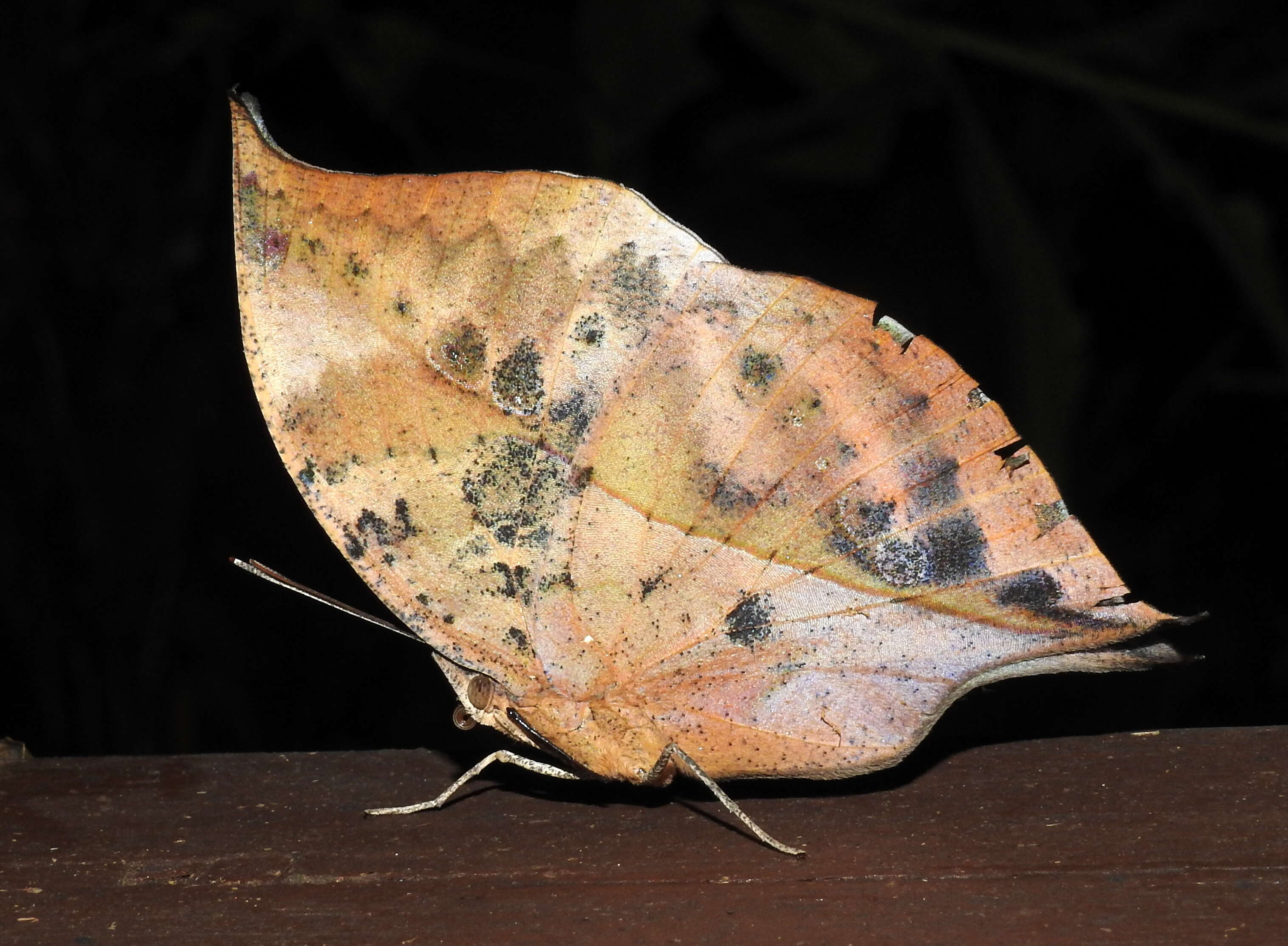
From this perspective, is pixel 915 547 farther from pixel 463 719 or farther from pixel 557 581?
pixel 463 719

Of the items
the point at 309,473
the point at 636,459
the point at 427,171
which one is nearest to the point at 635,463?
the point at 636,459

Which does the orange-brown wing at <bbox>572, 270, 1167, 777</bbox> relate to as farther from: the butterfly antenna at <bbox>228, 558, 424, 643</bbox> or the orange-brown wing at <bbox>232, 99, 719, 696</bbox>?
the butterfly antenna at <bbox>228, 558, 424, 643</bbox>

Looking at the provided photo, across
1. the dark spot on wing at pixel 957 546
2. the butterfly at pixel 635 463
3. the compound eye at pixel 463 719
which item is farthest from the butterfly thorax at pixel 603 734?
the dark spot on wing at pixel 957 546

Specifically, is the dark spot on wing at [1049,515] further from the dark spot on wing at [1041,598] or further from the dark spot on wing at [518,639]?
the dark spot on wing at [518,639]

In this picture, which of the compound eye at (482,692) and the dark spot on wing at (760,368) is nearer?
the dark spot on wing at (760,368)

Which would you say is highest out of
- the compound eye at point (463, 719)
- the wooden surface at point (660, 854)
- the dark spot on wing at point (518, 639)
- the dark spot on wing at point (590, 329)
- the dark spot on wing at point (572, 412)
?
the dark spot on wing at point (590, 329)

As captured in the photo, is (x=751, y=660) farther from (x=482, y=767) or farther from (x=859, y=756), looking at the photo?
(x=482, y=767)
